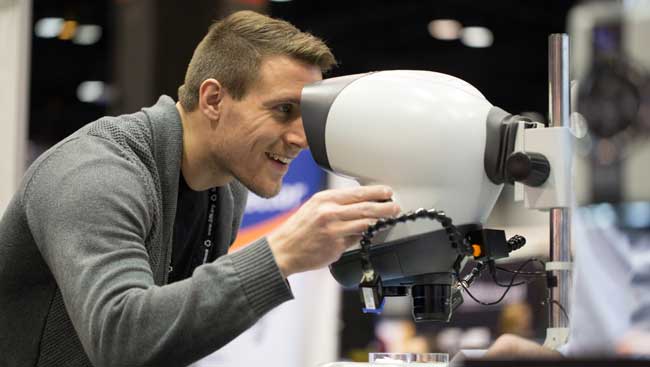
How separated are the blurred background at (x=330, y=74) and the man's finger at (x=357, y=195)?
0.27m

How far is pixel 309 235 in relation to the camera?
50.3 inches

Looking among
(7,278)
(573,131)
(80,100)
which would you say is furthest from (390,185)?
(80,100)

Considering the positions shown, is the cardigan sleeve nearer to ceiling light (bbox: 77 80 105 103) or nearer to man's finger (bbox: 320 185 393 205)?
man's finger (bbox: 320 185 393 205)

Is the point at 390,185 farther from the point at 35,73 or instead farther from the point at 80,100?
the point at 80,100

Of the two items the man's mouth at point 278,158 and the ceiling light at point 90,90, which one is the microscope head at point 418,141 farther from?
the ceiling light at point 90,90

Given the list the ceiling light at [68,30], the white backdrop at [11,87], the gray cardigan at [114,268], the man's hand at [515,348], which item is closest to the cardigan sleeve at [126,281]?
the gray cardigan at [114,268]

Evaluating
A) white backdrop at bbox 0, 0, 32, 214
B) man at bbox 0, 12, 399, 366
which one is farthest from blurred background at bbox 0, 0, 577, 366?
man at bbox 0, 12, 399, 366

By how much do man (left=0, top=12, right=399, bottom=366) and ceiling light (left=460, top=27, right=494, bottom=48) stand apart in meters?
5.93

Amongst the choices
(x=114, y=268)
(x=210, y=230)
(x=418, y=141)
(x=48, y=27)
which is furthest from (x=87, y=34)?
(x=418, y=141)

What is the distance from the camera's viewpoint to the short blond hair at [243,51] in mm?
1746

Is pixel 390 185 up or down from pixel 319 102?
down

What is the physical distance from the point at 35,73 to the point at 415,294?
601 cm

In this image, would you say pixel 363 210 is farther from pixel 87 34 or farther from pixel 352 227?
pixel 87 34

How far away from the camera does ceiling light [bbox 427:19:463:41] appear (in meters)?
7.57
